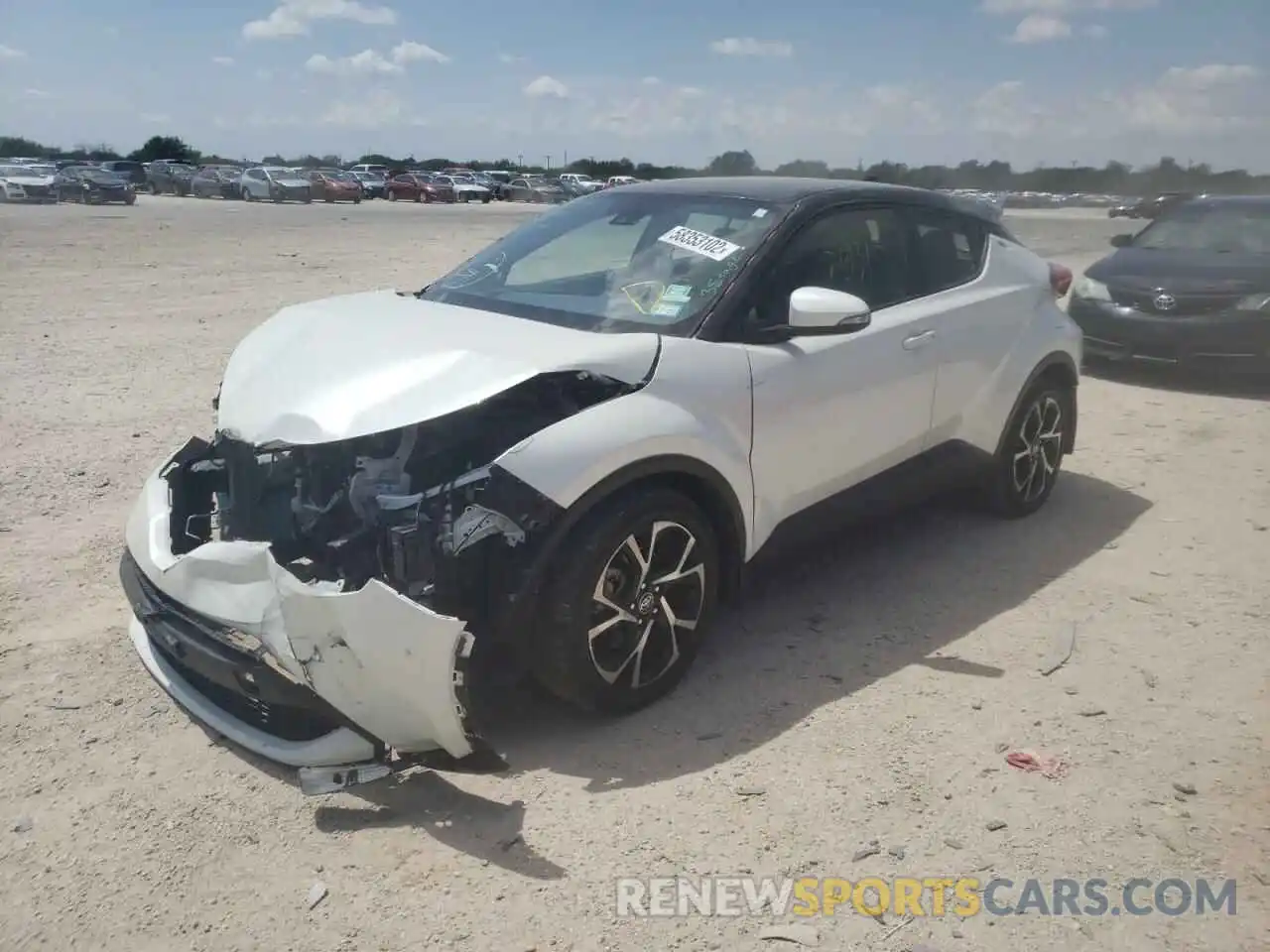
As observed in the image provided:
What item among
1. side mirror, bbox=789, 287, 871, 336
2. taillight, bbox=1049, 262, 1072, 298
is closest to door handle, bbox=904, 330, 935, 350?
side mirror, bbox=789, 287, 871, 336

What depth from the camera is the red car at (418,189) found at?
47969 millimetres

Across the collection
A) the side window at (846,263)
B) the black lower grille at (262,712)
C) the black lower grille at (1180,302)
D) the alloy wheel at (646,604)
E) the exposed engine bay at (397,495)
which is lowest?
the black lower grille at (262,712)

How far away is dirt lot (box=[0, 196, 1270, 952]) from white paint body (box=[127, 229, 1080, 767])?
274 millimetres

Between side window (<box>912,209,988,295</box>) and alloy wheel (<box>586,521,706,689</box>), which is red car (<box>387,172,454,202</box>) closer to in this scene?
side window (<box>912,209,988,295</box>)

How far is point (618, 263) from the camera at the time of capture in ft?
13.7

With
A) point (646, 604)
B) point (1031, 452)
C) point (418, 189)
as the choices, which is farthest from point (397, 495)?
point (418, 189)

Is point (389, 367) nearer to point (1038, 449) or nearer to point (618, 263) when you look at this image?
point (618, 263)

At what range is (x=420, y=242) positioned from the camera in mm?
20984

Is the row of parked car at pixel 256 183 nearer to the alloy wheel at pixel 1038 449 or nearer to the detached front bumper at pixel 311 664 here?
the alloy wheel at pixel 1038 449

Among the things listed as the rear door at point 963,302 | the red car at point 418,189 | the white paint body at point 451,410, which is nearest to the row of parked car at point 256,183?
the red car at point 418,189

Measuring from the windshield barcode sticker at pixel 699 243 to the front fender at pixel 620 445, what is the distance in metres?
0.72

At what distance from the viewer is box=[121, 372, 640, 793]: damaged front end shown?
2736 mm

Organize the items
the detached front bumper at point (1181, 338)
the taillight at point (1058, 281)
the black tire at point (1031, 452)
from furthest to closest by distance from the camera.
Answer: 1. the detached front bumper at point (1181, 338)
2. the taillight at point (1058, 281)
3. the black tire at point (1031, 452)

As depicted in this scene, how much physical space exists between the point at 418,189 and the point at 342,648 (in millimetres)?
48511
